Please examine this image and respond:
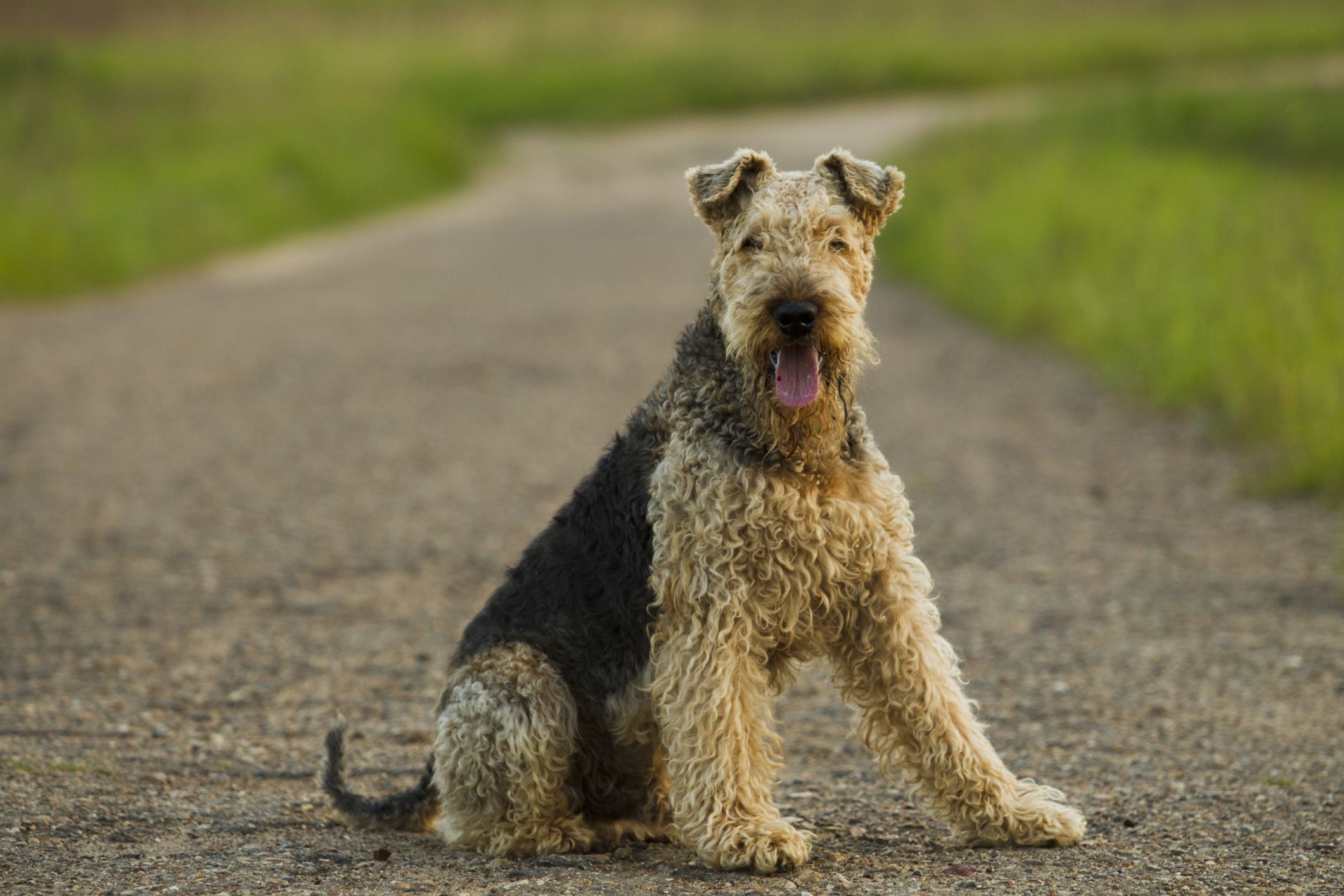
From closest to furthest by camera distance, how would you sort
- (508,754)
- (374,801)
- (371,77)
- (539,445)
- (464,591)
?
(508,754)
(374,801)
(464,591)
(539,445)
(371,77)

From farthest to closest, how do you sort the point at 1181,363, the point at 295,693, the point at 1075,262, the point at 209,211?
1. the point at 209,211
2. the point at 1075,262
3. the point at 1181,363
4. the point at 295,693

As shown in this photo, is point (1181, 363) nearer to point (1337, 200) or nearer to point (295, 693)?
point (1337, 200)

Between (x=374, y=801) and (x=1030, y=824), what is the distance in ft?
6.59

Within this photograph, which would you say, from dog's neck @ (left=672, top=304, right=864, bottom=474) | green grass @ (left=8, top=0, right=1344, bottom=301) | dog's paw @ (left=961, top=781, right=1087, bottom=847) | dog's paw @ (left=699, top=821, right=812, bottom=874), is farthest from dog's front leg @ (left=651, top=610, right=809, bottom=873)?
green grass @ (left=8, top=0, right=1344, bottom=301)

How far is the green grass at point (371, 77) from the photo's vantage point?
61.1 feet

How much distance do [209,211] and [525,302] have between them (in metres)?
5.60

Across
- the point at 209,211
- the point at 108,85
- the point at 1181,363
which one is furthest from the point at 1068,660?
the point at 108,85

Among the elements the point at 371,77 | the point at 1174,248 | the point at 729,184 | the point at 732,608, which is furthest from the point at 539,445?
the point at 371,77

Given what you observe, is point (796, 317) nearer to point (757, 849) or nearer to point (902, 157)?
point (757, 849)

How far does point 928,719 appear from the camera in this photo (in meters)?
4.36

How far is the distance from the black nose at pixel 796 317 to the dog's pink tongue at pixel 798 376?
0.05 metres

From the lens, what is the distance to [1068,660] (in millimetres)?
6406

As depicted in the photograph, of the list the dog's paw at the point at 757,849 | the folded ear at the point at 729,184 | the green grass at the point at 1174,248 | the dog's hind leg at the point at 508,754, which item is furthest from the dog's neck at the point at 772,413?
the green grass at the point at 1174,248

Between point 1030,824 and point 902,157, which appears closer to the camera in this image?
point 1030,824
